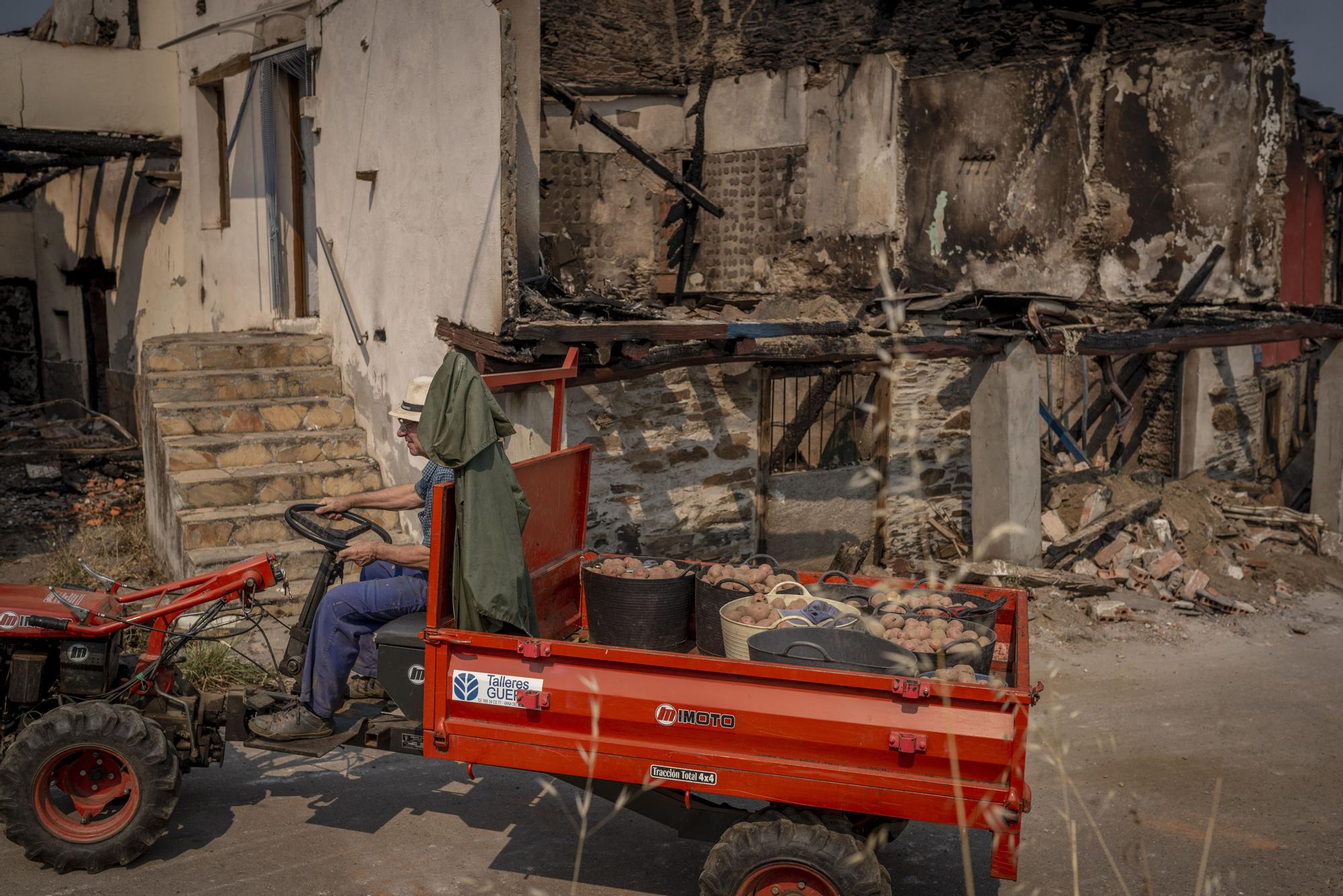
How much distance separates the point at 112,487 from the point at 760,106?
29.5 ft

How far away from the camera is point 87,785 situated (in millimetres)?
4477

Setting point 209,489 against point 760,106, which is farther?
point 760,106

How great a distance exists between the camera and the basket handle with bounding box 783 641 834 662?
12.5 ft

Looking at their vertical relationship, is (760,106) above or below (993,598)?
above

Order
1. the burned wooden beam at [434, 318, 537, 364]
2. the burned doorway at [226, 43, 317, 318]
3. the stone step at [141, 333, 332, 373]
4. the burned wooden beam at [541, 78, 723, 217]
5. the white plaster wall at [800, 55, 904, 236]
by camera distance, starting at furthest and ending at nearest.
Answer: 1. the white plaster wall at [800, 55, 904, 236]
2. the burned wooden beam at [541, 78, 723, 217]
3. the burned doorway at [226, 43, 317, 318]
4. the stone step at [141, 333, 332, 373]
5. the burned wooden beam at [434, 318, 537, 364]

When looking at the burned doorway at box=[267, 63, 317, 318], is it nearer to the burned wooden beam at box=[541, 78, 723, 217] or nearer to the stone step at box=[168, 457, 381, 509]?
the stone step at box=[168, 457, 381, 509]

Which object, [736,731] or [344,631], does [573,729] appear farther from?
[344,631]

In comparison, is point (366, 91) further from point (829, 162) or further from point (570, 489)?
point (829, 162)

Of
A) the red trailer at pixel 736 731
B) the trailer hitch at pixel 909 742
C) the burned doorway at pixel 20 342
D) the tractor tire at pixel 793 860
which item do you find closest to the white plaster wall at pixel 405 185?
the red trailer at pixel 736 731

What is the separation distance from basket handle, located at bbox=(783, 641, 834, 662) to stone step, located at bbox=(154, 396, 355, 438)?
6.31 metres

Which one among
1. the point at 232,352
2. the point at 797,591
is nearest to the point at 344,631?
the point at 797,591

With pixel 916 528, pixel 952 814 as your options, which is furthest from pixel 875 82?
pixel 952 814

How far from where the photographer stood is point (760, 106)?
14000 mm

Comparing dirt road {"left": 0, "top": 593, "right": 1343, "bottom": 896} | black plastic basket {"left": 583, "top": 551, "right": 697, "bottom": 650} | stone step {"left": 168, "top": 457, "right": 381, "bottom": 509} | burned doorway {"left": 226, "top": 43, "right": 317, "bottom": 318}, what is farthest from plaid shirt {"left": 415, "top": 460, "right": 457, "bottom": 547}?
burned doorway {"left": 226, "top": 43, "right": 317, "bottom": 318}
